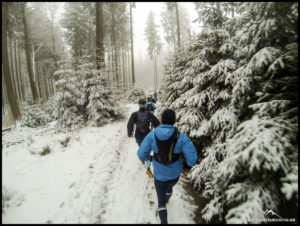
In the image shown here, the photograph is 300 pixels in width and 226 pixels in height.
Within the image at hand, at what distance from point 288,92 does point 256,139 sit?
1160 millimetres

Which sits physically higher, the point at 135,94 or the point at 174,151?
the point at 135,94

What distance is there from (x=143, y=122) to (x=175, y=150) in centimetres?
220

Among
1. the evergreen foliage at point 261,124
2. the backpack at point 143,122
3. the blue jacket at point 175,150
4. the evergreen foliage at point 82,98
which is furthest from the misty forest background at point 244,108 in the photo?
the backpack at point 143,122

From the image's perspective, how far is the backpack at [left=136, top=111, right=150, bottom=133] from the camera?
490 cm

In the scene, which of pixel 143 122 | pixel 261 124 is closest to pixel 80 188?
pixel 143 122

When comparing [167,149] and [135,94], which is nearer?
[167,149]

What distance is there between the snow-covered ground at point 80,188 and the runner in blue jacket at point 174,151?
88cm

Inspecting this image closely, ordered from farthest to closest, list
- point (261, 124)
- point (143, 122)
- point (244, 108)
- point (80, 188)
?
point (143, 122) → point (80, 188) → point (244, 108) → point (261, 124)

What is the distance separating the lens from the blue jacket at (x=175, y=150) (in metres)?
2.86

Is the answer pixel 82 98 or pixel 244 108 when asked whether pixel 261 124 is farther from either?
pixel 82 98

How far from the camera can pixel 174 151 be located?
2.89 m

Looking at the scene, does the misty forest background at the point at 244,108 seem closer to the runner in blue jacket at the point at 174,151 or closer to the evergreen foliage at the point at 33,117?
the runner in blue jacket at the point at 174,151

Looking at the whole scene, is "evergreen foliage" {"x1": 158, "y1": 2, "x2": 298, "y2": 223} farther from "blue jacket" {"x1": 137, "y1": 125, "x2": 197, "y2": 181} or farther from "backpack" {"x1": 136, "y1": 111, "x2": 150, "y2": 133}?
"backpack" {"x1": 136, "y1": 111, "x2": 150, "y2": 133}

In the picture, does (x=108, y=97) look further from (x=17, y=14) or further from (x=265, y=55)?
(x=17, y=14)
